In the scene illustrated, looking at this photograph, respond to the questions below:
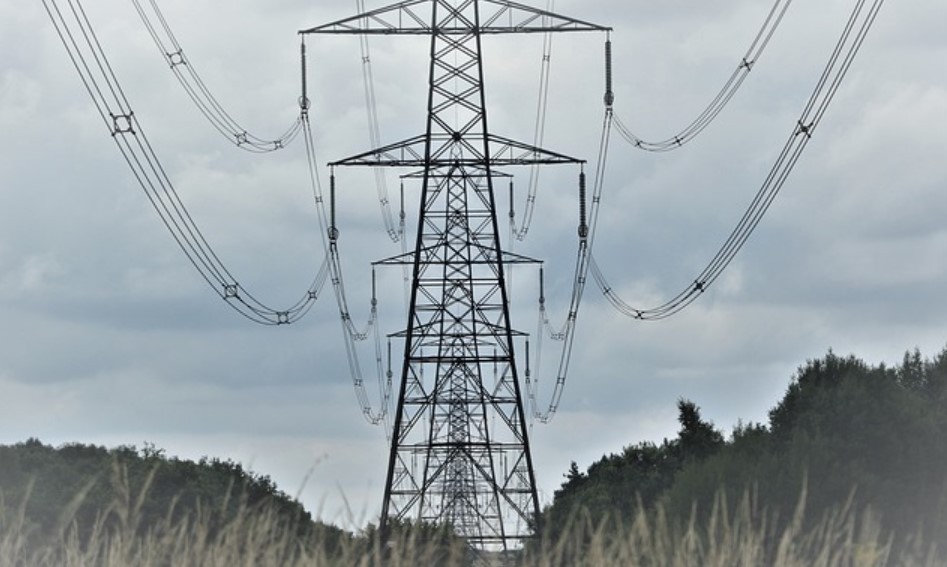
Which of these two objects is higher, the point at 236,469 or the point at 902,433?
the point at 236,469

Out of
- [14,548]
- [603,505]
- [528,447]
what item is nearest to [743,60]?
[528,447]

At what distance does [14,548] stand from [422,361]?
44691mm

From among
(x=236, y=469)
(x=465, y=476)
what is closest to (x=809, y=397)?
(x=465, y=476)

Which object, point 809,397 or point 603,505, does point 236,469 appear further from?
point 809,397

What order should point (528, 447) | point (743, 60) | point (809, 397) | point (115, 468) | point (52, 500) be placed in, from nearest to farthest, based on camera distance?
point (115, 468), point (743, 60), point (528, 447), point (809, 397), point (52, 500)

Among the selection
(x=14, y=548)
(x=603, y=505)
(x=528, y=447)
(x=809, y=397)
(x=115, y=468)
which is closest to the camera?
(x=115, y=468)

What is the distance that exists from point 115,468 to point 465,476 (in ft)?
294

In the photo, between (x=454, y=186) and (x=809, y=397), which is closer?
(x=454, y=186)

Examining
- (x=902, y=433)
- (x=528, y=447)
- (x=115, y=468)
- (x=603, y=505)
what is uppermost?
(x=603, y=505)

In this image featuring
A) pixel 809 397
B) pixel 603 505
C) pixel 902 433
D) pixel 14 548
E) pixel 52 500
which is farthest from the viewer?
pixel 603 505

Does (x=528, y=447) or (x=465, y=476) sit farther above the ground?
(x=465, y=476)

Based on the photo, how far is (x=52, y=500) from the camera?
103250 millimetres

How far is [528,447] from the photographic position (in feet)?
203

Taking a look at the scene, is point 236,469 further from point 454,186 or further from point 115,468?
point 115,468
